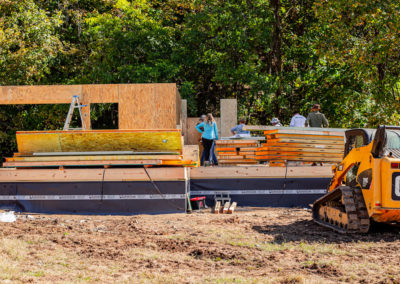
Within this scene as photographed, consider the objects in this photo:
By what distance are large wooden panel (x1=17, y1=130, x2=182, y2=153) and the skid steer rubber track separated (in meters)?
4.03

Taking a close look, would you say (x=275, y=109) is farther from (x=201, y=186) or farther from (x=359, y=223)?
(x=359, y=223)

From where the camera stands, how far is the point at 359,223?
26.8ft

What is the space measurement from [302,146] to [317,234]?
4573mm

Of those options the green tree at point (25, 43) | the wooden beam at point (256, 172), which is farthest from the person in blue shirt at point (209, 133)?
the green tree at point (25, 43)

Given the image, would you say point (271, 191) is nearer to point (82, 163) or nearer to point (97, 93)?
point (82, 163)

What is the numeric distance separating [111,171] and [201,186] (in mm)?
2398

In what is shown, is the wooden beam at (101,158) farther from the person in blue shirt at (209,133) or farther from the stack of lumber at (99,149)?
the person in blue shirt at (209,133)

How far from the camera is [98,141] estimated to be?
11.9 metres

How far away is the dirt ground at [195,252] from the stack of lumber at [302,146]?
9.27 feet

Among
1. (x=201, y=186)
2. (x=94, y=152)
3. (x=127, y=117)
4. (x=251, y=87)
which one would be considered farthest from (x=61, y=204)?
(x=251, y=87)

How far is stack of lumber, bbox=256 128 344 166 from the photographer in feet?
42.1

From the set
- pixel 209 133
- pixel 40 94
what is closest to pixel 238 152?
pixel 209 133

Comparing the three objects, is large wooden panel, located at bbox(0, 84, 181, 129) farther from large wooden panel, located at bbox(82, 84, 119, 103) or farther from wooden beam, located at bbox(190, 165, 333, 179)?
wooden beam, located at bbox(190, 165, 333, 179)

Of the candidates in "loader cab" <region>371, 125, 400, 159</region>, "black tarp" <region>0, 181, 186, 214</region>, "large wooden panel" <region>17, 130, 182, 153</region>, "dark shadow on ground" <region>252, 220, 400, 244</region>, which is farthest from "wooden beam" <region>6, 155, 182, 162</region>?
"loader cab" <region>371, 125, 400, 159</region>
